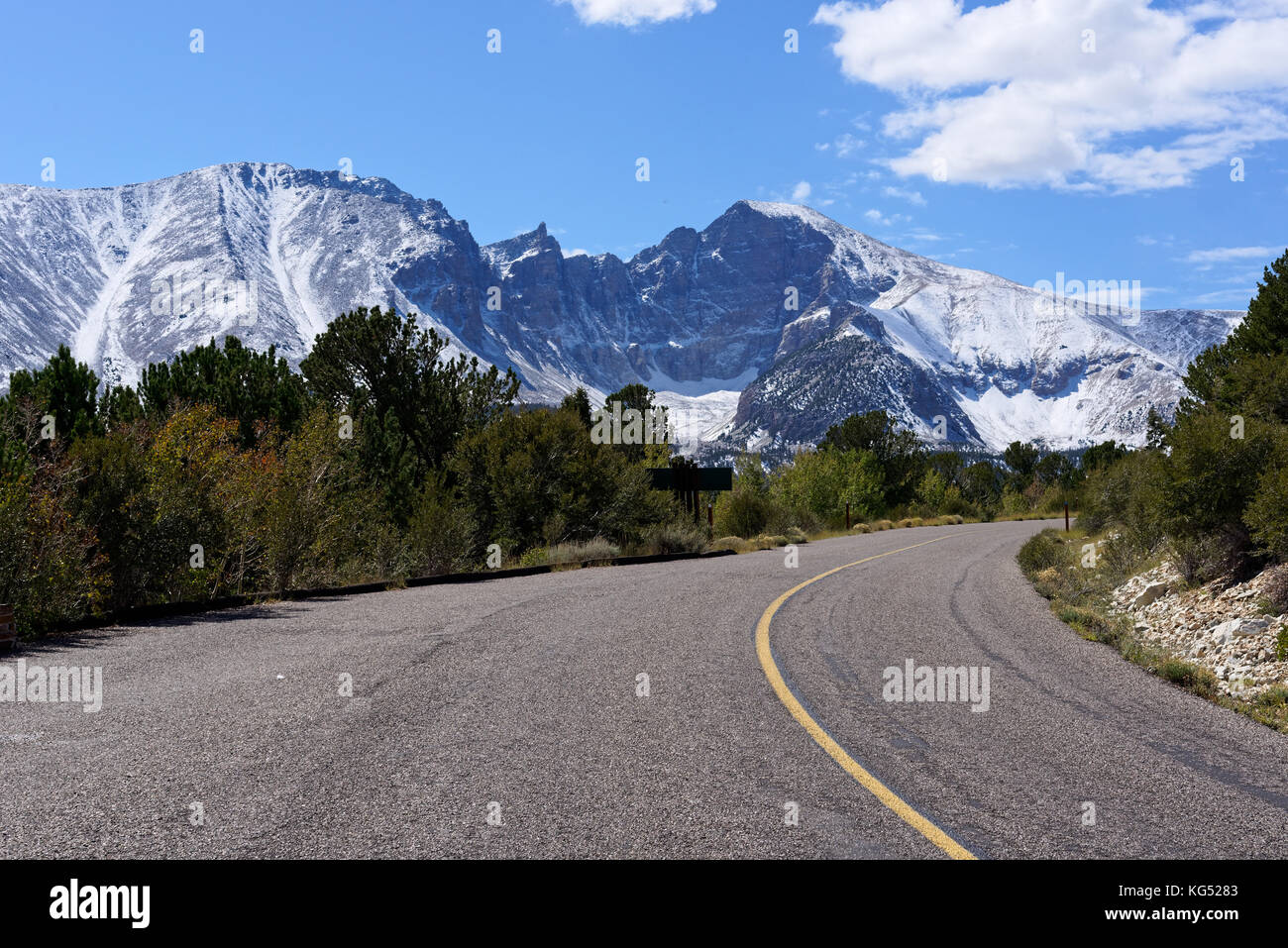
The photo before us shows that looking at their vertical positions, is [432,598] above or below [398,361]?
below

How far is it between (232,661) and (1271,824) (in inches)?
317

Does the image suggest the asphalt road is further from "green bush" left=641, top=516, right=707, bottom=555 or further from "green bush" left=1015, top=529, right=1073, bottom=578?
"green bush" left=641, top=516, right=707, bottom=555

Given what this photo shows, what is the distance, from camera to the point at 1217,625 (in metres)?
11.4

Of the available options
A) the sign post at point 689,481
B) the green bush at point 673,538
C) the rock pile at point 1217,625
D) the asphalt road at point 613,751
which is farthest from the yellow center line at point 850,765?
the sign post at point 689,481

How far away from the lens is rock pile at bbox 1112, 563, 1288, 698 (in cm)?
928

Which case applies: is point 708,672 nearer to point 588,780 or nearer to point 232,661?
point 588,780

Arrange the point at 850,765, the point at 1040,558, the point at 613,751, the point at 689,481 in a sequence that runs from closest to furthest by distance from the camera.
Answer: the point at 850,765 < the point at 613,751 < the point at 1040,558 < the point at 689,481

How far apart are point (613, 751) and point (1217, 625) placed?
30.8ft

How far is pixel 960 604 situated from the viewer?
13805mm

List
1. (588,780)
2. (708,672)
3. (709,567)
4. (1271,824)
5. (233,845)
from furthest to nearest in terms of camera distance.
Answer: (709,567) → (708,672) → (588,780) → (1271,824) → (233,845)

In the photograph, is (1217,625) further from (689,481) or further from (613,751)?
(689,481)

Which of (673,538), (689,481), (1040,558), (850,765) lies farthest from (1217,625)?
(689,481)
